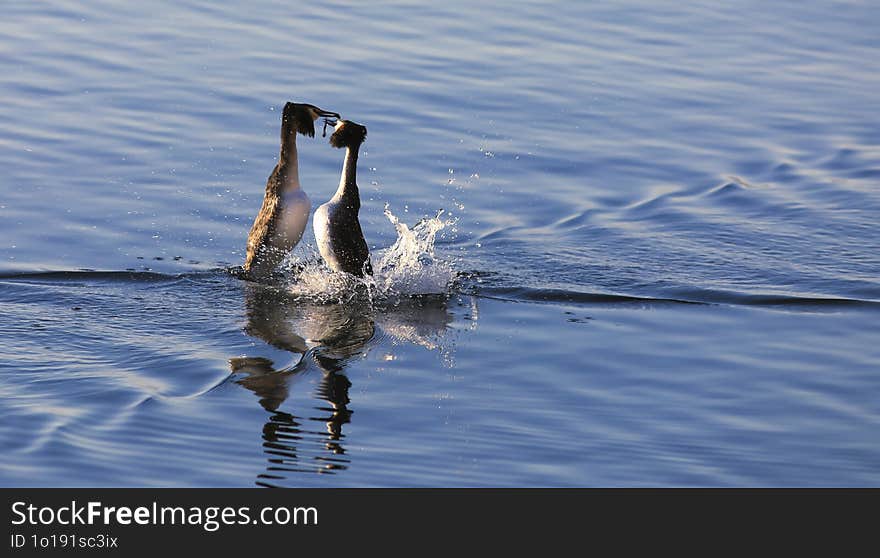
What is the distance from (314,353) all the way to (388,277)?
1.48m

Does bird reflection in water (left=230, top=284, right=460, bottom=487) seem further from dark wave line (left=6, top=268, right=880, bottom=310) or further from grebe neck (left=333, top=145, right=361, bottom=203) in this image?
grebe neck (left=333, top=145, right=361, bottom=203)

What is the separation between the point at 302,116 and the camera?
1027cm

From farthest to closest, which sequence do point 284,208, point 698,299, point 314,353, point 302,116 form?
point 302,116 < point 284,208 < point 698,299 < point 314,353

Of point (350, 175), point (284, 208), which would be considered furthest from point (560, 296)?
point (284, 208)

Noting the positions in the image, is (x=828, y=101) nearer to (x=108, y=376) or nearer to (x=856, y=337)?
(x=856, y=337)

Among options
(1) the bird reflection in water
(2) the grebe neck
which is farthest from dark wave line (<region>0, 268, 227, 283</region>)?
(2) the grebe neck

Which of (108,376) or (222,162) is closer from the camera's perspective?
(108,376)

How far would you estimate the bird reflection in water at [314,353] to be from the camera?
714 cm

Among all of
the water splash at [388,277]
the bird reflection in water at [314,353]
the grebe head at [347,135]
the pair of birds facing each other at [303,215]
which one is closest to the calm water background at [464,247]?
the bird reflection in water at [314,353]

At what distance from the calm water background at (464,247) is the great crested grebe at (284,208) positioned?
375 mm

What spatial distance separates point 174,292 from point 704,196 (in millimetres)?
4959

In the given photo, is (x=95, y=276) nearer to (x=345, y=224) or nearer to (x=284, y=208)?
(x=284, y=208)

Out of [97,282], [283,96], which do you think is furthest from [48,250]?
[283,96]
